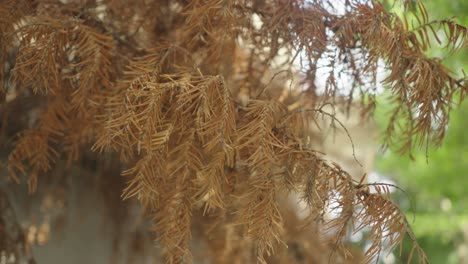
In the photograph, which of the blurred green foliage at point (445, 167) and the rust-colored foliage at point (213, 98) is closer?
the rust-colored foliage at point (213, 98)

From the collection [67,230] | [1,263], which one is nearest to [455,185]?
[67,230]

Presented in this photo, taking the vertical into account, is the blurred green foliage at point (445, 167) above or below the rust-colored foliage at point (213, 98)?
below

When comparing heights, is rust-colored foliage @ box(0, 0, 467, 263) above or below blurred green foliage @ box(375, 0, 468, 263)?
above

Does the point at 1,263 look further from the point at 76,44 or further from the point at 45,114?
the point at 76,44

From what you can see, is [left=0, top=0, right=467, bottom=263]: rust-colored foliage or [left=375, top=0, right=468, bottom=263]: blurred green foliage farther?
[left=375, top=0, right=468, bottom=263]: blurred green foliage

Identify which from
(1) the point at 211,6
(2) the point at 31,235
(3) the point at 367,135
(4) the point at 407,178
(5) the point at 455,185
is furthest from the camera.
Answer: (4) the point at 407,178

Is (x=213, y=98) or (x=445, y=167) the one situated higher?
(x=213, y=98)

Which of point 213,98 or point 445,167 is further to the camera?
point 445,167

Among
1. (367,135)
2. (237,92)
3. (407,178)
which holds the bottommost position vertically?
(407,178)
